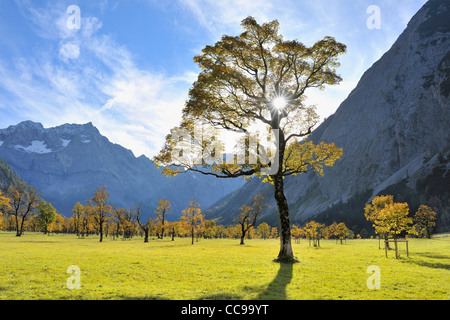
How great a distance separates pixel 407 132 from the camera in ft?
620

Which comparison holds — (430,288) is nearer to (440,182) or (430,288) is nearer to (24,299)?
(24,299)

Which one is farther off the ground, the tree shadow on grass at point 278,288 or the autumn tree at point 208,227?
the tree shadow on grass at point 278,288

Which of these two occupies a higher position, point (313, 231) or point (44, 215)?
point (44, 215)

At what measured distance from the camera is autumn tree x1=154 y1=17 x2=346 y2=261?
22.1 m

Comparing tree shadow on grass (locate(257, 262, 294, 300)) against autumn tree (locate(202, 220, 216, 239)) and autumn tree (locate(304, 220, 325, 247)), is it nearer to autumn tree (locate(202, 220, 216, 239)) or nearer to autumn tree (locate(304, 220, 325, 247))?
autumn tree (locate(304, 220, 325, 247))

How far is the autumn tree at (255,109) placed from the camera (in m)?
22.1

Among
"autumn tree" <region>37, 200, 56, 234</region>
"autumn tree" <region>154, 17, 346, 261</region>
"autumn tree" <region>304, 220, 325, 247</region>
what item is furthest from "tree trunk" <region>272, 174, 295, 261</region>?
"autumn tree" <region>37, 200, 56, 234</region>

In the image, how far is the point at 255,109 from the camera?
24578 millimetres

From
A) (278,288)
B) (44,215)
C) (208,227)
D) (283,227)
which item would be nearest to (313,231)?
(283,227)

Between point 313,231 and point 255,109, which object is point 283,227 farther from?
point 313,231

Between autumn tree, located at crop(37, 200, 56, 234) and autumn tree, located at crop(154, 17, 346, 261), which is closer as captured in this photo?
autumn tree, located at crop(154, 17, 346, 261)

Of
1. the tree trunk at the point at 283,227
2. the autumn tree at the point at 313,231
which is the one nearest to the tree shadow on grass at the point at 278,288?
the tree trunk at the point at 283,227

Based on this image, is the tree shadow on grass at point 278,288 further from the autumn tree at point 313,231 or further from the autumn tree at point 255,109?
the autumn tree at point 313,231
